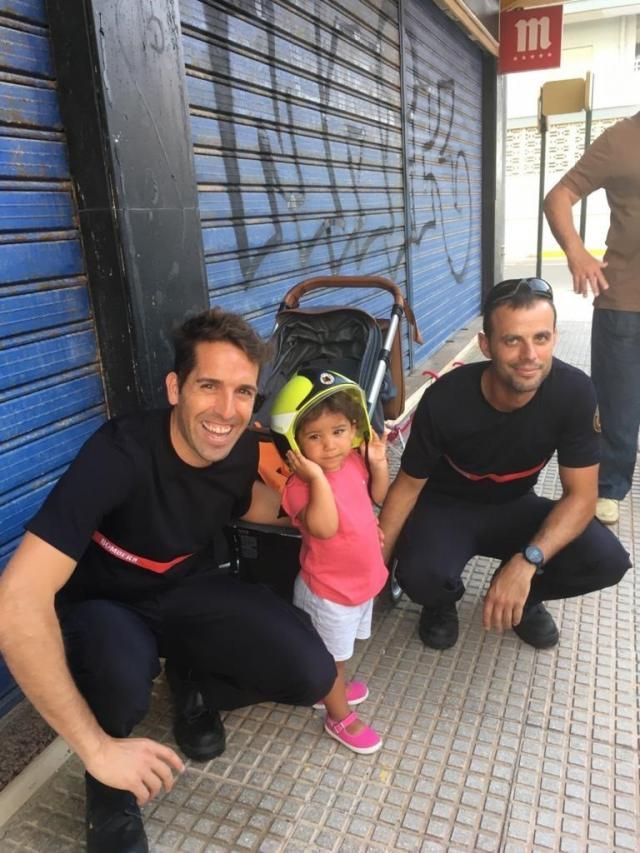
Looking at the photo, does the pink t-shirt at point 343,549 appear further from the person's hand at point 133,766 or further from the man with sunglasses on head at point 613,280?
the man with sunglasses on head at point 613,280

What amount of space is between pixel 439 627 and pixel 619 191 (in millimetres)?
2373

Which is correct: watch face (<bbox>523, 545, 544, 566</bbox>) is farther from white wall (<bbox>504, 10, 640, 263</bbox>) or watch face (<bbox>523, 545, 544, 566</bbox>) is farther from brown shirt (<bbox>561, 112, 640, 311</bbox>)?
white wall (<bbox>504, 10, 640, 263</bbox>)

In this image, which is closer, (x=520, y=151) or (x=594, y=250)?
(x=594, y=250)

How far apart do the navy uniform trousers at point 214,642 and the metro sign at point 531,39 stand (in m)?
8.65

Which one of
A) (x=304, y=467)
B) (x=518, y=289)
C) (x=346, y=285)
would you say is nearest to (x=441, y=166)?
(x=346, y=285)

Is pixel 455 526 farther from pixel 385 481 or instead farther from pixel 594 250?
pixel 594 250

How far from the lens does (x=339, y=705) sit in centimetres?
234

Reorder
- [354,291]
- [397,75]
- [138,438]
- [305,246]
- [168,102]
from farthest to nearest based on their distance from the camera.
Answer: [397,75] < [354,291] < [305,246] < [168,102] < [138,438]

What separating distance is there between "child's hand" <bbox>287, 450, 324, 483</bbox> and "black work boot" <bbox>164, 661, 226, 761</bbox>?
807 millimetres

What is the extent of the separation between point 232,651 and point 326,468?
2.14 ft

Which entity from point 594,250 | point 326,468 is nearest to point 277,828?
point 326,468

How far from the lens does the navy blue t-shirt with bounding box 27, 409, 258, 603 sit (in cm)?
182

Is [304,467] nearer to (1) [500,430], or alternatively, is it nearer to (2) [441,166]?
(1) [500,430]

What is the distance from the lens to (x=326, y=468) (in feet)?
7.53
